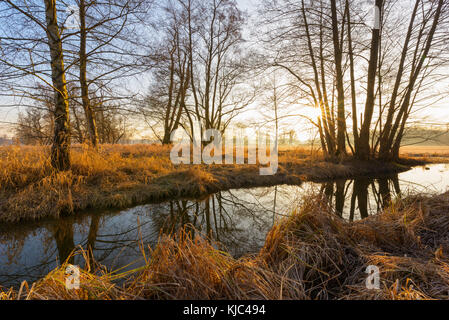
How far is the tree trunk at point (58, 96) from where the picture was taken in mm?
3305

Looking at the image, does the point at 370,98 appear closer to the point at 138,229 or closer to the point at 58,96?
the point at 138,229

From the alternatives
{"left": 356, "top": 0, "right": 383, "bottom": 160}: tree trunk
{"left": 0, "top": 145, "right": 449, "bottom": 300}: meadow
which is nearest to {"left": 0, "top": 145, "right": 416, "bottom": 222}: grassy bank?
{"left": 0, "top": 145, "right": 449, "bottom": 300}: meadow

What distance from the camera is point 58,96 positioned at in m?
3.49

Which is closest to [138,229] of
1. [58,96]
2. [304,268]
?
[304,268]

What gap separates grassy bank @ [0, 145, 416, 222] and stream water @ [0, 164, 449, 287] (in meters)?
0.31

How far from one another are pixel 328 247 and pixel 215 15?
13.0 meters

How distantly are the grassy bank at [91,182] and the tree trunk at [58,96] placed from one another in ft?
0.86

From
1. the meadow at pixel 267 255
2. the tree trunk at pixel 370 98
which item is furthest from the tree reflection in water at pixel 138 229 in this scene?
the tree trunk at pixel 370 98

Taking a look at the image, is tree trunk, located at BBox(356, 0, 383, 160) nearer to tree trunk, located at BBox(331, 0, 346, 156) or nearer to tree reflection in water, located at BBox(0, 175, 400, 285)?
tree trunk, located at BBox(331, 0, 346, 156)

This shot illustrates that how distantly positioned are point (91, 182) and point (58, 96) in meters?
1.86

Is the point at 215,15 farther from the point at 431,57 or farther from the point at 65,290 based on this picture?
the point at 65,290

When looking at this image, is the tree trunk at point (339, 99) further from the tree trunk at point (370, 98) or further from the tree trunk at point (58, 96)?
the tree trunk at point (58, 96)

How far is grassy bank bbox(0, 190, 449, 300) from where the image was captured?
104 centimetres

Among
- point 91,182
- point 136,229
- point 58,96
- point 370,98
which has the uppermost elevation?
point 370,98
